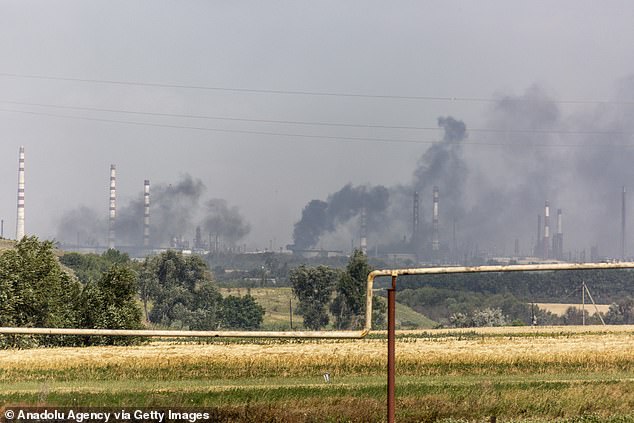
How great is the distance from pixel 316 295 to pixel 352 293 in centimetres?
1915

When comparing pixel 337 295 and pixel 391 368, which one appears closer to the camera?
pixel 391 368

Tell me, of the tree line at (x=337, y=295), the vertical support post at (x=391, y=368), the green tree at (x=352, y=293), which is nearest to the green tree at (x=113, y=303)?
the tree line at (x=337, y=295)

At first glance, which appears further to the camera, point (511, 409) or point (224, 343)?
point (224, 343)

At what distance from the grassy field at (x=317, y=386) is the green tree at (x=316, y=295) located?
554 ft

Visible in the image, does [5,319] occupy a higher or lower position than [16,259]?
lower

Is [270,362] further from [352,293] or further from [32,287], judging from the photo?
[352,293]

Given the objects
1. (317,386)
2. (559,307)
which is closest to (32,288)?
(317,386)

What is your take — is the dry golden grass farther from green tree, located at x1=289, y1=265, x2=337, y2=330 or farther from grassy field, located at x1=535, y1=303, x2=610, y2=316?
green tree, located at x1=289, y1=265, x2=337, y2=330

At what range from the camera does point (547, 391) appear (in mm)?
16906

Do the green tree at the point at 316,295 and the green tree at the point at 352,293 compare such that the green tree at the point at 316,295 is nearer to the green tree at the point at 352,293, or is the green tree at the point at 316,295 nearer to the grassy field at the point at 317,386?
the green tree at the point at 352,293

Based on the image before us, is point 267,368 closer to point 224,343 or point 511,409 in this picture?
point 224,343

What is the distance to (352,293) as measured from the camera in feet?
577

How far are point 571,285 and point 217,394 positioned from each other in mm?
187946

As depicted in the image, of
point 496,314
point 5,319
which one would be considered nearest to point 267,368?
point 5,319
